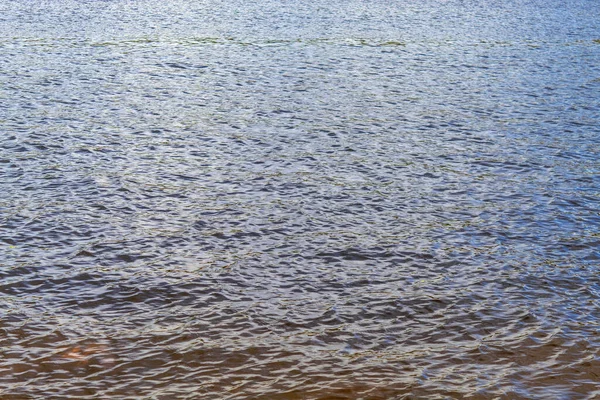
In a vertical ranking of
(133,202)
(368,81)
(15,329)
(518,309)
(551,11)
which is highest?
(551,11)

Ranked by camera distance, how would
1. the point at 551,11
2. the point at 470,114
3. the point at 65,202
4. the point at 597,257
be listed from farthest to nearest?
the point at 551,11
the point at 470,114
the point at 65,202
the point at 597,257

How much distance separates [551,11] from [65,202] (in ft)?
161

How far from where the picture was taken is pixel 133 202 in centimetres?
1947

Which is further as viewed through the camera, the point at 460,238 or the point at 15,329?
the point at 460,238

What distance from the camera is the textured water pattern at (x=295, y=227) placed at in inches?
496

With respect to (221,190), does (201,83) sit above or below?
above

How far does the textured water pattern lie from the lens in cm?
1260

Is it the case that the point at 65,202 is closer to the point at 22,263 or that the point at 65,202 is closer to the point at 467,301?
the point at 22,263

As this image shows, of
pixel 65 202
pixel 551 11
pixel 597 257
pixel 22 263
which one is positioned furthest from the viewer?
pixel 551 11

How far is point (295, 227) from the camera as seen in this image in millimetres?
18375

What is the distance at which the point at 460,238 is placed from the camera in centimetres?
1803

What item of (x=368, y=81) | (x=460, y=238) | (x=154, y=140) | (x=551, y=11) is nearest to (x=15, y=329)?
(x=460, y=238)

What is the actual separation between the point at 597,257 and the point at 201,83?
19383 mm

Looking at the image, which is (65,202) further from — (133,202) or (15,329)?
(15,329)
